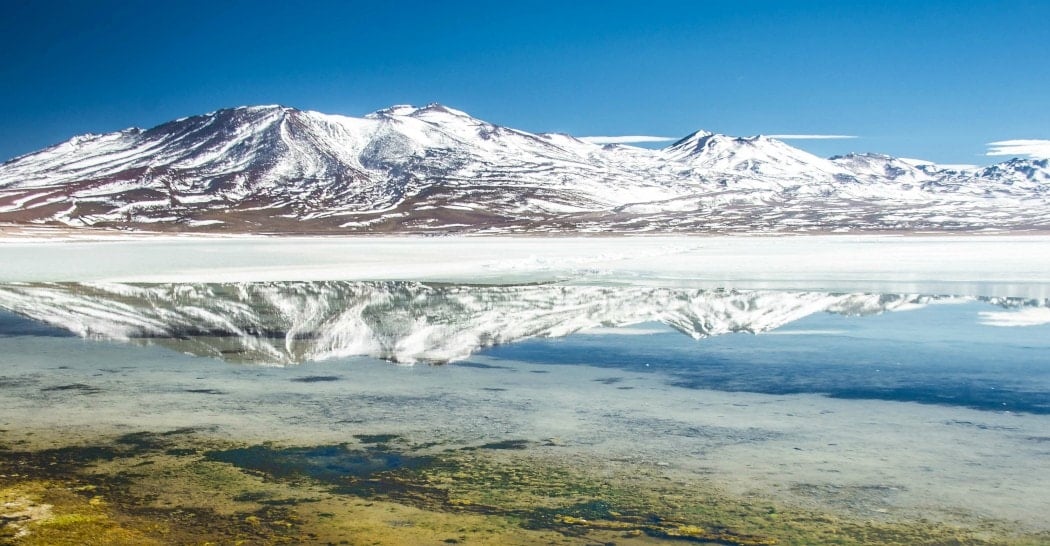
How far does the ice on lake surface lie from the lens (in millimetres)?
6582

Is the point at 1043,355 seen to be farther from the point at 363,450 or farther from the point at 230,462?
the point at 230,462

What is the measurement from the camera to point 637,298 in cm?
2255

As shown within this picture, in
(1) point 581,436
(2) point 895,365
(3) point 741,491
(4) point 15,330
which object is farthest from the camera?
(4) point 15,330

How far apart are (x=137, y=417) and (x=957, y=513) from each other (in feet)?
25.3

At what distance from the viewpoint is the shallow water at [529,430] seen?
20.9ft

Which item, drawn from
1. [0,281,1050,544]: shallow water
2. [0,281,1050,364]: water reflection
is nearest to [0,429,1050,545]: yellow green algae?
[0,281,1050,544]: shallow water

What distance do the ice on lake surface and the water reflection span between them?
0.13m

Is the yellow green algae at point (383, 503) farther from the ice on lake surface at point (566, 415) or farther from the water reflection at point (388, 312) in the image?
the water reflection at point (388, 312)

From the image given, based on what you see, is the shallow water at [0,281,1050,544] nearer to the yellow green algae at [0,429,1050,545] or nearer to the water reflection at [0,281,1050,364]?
the yellow green algae at [0,429,1050,545]

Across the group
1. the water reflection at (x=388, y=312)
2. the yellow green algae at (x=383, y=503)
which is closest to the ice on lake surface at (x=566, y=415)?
the yellow green algae at (x=383, y=503)

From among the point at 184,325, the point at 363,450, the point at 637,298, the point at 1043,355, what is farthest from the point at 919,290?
the point at 363,450

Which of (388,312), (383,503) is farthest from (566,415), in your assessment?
(388,312)

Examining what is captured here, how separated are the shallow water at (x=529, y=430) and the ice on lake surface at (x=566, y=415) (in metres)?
0.04

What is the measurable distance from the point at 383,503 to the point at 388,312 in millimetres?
12954
